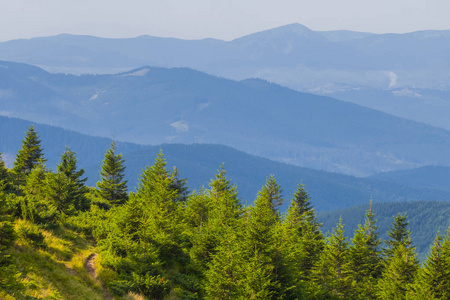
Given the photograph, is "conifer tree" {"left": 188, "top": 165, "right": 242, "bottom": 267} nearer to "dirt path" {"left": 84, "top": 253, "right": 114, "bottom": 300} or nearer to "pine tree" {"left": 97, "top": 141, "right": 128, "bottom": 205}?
"dirt path" {"left": 84, "top": 253, "right": 114, "bottom": 300}

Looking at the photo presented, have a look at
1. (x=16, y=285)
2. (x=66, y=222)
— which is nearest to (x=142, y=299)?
(x=16, y=285)

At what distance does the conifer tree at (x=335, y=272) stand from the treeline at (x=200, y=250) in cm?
9

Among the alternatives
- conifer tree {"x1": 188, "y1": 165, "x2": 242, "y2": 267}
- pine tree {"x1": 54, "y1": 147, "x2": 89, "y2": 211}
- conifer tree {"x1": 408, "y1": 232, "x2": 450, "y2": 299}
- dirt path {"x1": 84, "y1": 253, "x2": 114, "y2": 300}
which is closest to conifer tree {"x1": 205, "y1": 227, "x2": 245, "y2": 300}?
conifer tree {"x1": 188, "y1": 165, "x2": 242, "y2": 267}

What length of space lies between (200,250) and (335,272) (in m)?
14.5

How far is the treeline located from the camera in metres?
30.2

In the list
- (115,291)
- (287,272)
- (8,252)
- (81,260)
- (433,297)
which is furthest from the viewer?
(433,297)

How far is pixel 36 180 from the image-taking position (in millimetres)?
42969

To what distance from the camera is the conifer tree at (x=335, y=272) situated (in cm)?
4391

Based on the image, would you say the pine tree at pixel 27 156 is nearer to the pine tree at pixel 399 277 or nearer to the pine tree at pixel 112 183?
the pine tree at pixel 112 183

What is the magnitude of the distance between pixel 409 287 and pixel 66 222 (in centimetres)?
3024

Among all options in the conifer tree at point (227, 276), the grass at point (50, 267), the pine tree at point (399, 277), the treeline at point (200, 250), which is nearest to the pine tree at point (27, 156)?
the treeline at point (200, 250)

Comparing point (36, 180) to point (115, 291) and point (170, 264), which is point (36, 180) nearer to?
point (170, 264)

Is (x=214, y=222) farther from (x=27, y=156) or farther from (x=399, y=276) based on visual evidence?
(x=27, y=156)

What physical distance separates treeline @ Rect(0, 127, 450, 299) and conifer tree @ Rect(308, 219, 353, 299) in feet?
0.31
